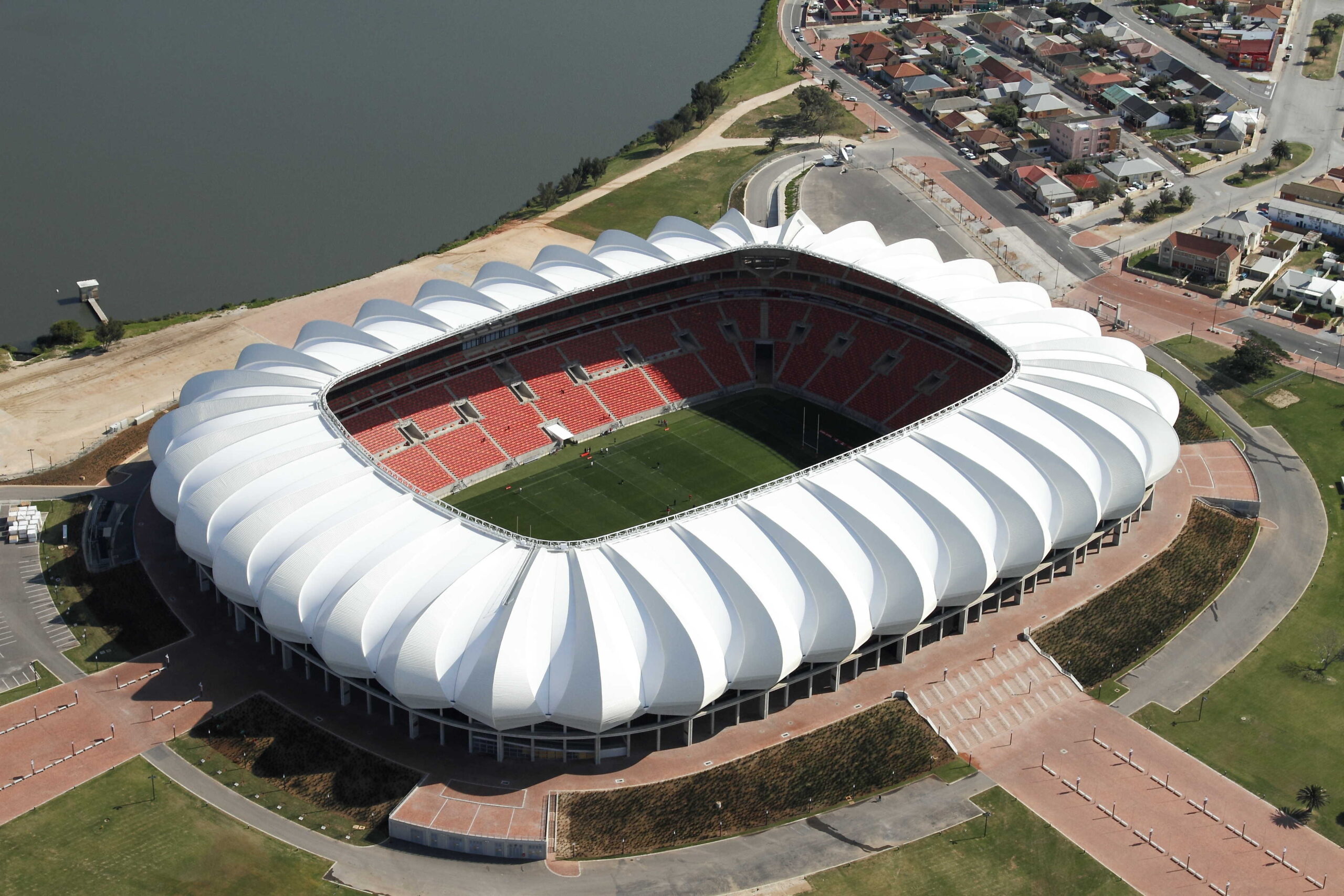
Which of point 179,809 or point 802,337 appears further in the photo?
point 802,337

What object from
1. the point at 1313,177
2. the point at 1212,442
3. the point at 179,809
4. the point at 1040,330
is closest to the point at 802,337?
the point at 1040,330

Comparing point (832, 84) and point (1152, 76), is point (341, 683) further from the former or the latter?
point (1152, 76)

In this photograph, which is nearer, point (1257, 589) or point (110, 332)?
point (1257, 589)

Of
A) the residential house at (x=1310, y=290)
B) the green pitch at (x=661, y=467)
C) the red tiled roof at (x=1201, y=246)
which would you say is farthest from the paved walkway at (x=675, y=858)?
the red tiled roof at (x=1201, y=246)

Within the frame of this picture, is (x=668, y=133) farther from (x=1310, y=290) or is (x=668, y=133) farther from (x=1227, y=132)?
(x=1310, y=290)

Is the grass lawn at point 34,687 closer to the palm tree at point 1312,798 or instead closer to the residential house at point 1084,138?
the palm tree at point 1312,798

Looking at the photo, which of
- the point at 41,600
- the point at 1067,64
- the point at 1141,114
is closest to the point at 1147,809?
the point at 41,600
